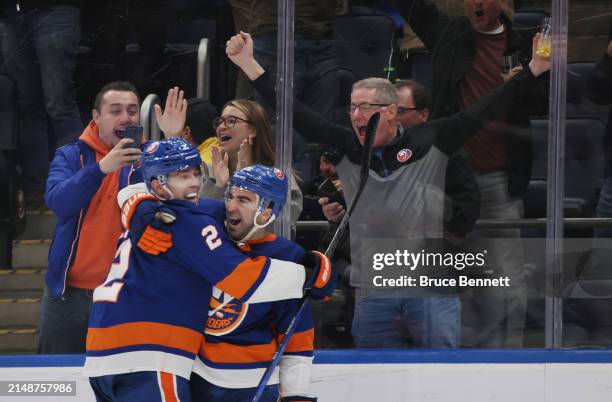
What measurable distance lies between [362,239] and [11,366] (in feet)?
4.00

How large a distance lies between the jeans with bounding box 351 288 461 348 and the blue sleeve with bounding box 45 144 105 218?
0.94 m

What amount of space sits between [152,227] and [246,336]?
0.40 metres

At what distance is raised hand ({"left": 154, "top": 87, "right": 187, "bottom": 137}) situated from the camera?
370cm

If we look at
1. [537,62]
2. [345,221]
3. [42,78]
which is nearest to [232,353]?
[345,221]

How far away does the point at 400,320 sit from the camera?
3.82 meters

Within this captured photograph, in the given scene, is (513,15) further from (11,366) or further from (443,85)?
(11,366)

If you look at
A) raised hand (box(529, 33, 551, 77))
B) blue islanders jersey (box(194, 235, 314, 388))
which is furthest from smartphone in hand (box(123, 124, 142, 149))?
raised hand (box(529, 33, 551, 77))

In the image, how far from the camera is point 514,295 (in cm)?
383

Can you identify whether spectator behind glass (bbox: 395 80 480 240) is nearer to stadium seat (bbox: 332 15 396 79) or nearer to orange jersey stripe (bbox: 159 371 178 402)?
stadium seat (bbox: 332 15 396 79)

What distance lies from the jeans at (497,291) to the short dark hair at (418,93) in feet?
1.01

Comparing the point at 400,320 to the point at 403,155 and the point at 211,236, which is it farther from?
the point at 211,236

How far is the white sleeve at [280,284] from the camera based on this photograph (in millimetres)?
2965

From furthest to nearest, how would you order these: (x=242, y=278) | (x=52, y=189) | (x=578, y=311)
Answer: (x=578, y=311) < (x=52, y=189) < (x=242, y=278)

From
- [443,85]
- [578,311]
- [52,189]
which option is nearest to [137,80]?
[52,189]
